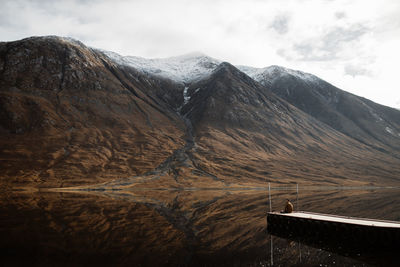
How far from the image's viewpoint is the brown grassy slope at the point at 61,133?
126 metres

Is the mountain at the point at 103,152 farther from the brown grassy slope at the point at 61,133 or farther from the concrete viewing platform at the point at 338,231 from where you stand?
the concrete viewing platform at the point at 338,231

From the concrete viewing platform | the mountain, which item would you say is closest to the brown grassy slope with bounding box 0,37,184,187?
the mountain

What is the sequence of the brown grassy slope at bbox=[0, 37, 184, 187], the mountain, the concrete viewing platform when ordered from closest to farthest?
the concrete viewing platform < the brown grassy slope at bbox=[0, 37, 184, 187] < the mountain

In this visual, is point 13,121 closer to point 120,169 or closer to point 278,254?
point 120,169

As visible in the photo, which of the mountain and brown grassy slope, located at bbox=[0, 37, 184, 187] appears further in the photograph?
the mountain

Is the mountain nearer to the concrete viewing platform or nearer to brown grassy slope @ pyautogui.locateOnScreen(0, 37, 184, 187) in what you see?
brown grassy slope @ pyautogui.locateOnScreen(0, 37, 184, 187)

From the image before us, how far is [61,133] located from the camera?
15775cm

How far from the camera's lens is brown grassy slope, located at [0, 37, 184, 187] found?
12556cm

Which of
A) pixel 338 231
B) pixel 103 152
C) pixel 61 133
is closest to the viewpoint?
pixel 338 231

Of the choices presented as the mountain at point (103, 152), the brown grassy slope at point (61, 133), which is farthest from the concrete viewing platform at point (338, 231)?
the brown grassy slope at point (61, 133)

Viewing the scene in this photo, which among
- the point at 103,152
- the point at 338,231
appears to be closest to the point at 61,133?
the point at 103,152

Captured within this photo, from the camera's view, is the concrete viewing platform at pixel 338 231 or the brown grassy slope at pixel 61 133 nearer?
the concrete viewing platform at pixel 338 231

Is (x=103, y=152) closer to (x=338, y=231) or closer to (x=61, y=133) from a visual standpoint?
(x=61, y=133)

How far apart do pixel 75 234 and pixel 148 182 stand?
9578 centimetres
